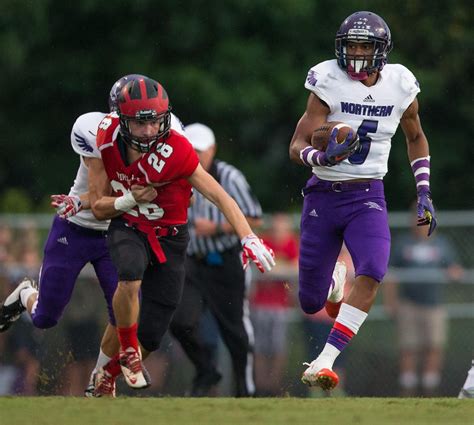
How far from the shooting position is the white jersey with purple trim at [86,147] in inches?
317

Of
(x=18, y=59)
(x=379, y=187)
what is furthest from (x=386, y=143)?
(x=18, y=59)

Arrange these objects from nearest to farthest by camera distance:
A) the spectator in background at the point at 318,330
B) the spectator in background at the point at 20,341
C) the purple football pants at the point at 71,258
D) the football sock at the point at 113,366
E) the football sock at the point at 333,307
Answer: the football sock at the point at 113,366 → the purple football pants at the point at 71,258 → the football sock at the point at 333,307 → the spectator in background at the point at 20,341 → the spectator in background at the point at 318,330

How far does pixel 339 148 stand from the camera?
761 cm

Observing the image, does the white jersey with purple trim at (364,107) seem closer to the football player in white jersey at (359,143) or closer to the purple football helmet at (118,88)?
the football player in white jersey at (359,143)

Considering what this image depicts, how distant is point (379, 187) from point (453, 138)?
9.62 meters

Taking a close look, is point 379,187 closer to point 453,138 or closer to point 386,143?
point 386,143

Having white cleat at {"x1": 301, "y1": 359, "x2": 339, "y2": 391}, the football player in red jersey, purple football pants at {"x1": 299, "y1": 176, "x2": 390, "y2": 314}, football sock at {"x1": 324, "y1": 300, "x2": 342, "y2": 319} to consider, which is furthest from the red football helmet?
football sock at {"x1": 324, "y1": 300, "x2": 342, "y2": 319}

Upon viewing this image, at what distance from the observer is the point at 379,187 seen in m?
8.09

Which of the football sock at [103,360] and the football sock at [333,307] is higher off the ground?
the football sock at [333,307]

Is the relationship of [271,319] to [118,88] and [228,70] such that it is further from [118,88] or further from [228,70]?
[228,70]

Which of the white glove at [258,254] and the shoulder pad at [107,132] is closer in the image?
the white glove at [258,254]

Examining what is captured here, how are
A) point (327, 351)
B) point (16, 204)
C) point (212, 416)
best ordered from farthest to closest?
point (16, 204) < point (327, 351) < point (212, 416)

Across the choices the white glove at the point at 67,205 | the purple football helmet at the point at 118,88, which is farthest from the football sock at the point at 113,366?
the purple football helmet at the point at 118,88

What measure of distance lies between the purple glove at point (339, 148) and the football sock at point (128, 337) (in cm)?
139
